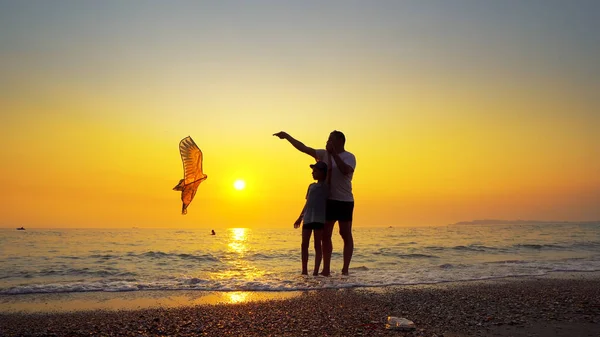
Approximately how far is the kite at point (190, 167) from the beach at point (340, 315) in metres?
1.77

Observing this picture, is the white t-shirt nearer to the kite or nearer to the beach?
the beach

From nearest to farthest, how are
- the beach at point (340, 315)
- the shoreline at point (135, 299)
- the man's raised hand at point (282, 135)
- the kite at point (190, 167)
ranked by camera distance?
the beach at point (340, 315) < the shoreline at point (135, 299) < the kite at point (190, 167) < the man's raised hand at point (282, 135)

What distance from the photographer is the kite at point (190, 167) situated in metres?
7.52

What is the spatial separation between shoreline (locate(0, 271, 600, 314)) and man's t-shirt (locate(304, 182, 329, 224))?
139 centimetres

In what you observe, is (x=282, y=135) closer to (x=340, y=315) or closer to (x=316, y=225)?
(x=316, y=225)

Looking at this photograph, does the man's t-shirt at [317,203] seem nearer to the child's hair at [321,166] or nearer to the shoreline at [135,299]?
the child's hair at [321,166]

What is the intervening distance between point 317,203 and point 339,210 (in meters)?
0.43

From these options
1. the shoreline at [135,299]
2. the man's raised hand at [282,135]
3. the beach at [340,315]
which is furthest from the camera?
the man's raised hand at [282,135]

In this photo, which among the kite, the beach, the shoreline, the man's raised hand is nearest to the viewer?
the beach

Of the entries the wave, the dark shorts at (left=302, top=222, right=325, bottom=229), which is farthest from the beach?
the dark shorts at (left=302, top=222, right=325, bottom=229)

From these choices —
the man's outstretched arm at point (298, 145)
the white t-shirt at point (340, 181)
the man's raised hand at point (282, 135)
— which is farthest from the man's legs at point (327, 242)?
the man's raised hand at point (282, 135)

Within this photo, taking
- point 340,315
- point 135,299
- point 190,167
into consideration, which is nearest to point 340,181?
point 190,167

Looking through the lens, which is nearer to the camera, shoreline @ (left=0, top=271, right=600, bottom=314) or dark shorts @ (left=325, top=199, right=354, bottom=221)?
shoreline @ (left=0, top=271, right=600, bottom=314)

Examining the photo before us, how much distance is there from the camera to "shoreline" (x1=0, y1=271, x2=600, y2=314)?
6188 millimetres
